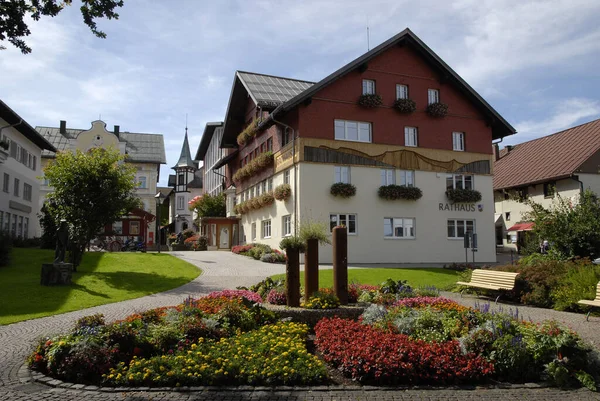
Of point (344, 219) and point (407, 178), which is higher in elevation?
point (407, 178)

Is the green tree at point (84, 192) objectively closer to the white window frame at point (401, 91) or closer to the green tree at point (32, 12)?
the green tree at point (32, 12)

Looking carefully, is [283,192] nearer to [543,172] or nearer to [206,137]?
[543,172]

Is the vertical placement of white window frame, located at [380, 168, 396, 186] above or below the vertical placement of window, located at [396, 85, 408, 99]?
below

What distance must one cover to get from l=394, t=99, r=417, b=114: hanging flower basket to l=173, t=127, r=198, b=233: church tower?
1840 inches

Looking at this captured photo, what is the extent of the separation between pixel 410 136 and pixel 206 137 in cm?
3328

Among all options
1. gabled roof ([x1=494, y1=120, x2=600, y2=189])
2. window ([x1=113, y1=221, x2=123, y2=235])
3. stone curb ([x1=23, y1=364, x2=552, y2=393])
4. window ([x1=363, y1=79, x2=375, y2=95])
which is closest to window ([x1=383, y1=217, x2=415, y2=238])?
window ([x1=363, y1=79, x2=375, y2=95])

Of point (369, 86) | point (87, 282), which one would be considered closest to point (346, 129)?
point (369, 86)

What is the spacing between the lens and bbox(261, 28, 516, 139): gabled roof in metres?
26.9

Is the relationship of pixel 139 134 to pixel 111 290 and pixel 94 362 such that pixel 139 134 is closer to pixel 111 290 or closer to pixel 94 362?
pixel 111 290

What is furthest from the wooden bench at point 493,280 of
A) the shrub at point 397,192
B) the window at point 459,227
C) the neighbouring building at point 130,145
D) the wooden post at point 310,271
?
the neighbouring building at point 130,145

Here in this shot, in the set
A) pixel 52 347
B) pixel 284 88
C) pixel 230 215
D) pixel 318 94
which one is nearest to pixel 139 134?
pixel 230 215

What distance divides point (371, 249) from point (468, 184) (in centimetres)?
784

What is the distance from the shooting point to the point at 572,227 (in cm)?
1616

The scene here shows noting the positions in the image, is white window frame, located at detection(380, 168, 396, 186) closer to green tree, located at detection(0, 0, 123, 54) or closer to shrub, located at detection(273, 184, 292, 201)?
shrub, located at detection(273, 184, 292, 201)
